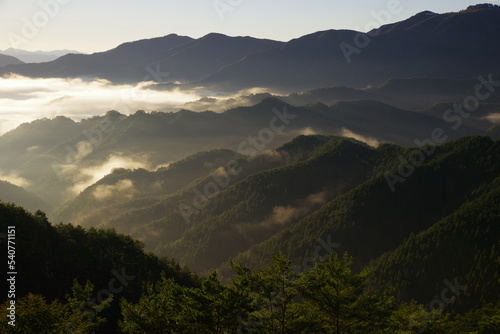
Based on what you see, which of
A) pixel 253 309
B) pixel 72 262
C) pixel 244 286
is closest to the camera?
pixel 253 309

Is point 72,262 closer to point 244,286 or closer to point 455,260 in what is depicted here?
point 244,286

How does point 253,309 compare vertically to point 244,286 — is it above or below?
below

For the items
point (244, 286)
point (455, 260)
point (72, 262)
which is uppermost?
point (244, 286)

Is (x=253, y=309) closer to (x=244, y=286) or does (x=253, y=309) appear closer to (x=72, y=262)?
(x=244, y=286)

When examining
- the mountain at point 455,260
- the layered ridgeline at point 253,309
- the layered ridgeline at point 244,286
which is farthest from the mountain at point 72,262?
the mountain at point 455,260

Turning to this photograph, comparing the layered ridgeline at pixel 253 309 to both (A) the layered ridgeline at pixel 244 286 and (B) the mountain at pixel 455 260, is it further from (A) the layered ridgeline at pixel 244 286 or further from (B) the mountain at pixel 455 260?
(B) the mountain at pixel 455 260

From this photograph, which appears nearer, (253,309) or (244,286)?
(253,309)

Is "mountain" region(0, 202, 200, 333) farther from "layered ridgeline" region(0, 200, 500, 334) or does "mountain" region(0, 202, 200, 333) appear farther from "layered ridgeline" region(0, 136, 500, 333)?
"layered ridgeline" region(0, 200, 500, 334)

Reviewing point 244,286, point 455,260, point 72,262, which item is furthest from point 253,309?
point 455,260

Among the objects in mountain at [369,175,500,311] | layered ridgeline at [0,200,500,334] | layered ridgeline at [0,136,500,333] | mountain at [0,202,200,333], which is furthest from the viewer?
mountain at [369,175,500,311]

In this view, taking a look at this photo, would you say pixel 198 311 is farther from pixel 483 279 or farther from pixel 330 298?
pixel 483 279

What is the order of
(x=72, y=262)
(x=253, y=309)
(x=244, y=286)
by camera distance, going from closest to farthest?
(x=253, y=309), (x=244, y=286), (x=72, y=262)

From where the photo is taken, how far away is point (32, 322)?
111 feet

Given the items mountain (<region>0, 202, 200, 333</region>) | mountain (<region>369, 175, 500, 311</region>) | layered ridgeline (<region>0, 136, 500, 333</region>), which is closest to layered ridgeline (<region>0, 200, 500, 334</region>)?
layered ridgeline (<region>0, 136, 500, 333</region>)
